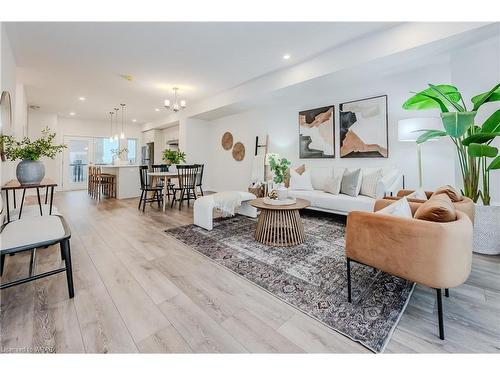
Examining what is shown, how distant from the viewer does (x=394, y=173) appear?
3.57 m

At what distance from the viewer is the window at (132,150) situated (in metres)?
9.58

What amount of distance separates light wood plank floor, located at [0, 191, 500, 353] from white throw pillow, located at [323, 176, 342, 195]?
6.19 ft

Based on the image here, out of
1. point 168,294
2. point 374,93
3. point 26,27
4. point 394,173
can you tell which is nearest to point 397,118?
point 374,93

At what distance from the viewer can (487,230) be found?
2.51 metres

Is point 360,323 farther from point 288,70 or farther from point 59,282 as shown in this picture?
point 288,70

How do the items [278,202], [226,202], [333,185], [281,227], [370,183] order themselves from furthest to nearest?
1. [333,185]
2. [370,183]
3. [226,202]
4. [278,202]
5. [281,227]

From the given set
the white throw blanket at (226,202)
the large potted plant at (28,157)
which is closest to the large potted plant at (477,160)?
the white throw blanket at (226,202)

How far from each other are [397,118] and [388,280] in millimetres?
2961

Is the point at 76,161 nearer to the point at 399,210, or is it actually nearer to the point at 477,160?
the point at 399,210

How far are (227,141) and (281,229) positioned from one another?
464 centimetres

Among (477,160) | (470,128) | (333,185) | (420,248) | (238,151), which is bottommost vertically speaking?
(420,248)

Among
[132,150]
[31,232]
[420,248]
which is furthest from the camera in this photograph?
[132,150]

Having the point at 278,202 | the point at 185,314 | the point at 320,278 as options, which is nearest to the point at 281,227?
the point at 278,202
